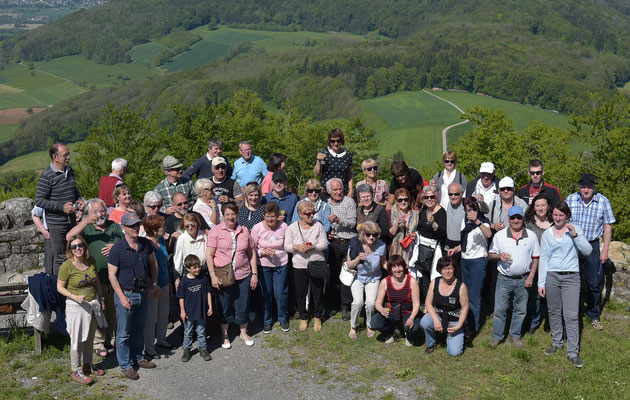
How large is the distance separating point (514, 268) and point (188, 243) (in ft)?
15.6

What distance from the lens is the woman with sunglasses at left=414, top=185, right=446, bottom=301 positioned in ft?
27.9

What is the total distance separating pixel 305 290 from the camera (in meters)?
9.13

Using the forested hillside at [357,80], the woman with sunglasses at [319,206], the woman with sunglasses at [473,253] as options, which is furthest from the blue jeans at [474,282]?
the forested hillside at [357,80]

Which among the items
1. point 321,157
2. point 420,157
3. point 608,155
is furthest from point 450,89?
point 321,157

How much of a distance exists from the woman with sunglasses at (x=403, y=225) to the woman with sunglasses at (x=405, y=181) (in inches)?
16.6

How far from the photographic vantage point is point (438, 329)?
820cm

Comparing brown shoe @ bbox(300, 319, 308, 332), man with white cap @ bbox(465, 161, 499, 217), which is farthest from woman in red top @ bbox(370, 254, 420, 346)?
man with white cap @ bbox(465, 161, 499, 217)

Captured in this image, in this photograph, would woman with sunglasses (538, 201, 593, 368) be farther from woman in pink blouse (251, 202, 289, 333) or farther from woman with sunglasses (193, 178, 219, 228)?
woman with sunglasses (193, 178, 219, 228)

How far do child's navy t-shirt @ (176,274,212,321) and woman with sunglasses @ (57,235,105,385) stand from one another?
1094 millimetres

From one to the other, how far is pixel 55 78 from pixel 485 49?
131624 millimetres

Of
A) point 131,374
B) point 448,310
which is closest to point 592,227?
point 448,310

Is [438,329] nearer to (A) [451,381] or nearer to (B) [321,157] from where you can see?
(A) [451,381]

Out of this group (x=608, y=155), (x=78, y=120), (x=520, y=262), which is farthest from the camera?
(x=78, y=120)

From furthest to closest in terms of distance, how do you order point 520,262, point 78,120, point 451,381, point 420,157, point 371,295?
point 78,120 → point 420,157 → point 371,295 → point 520,262 → point 451,381
